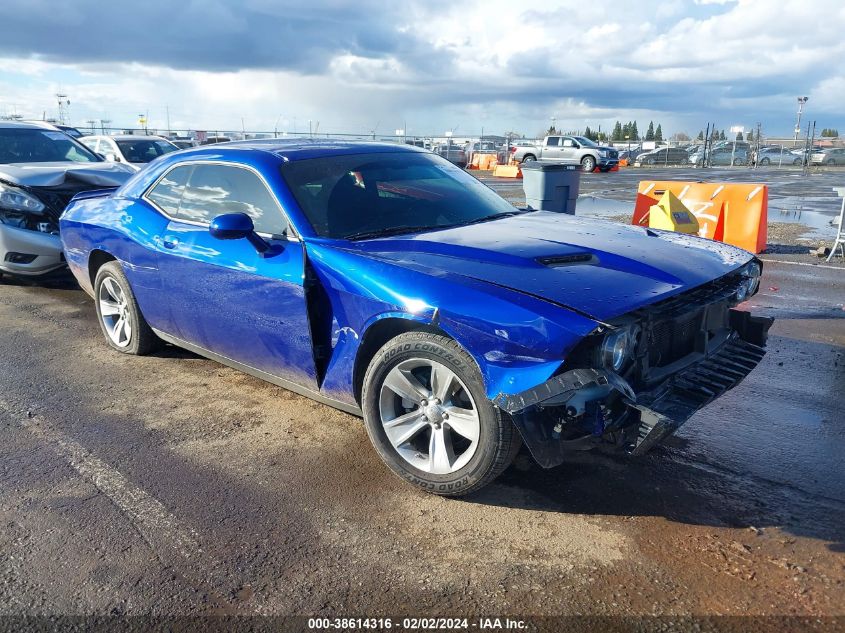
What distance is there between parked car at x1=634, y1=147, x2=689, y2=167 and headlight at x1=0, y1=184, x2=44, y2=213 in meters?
39.4

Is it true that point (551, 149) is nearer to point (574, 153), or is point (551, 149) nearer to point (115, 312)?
point (574, 153)

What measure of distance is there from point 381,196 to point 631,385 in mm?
1884

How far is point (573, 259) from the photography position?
3.44 meters

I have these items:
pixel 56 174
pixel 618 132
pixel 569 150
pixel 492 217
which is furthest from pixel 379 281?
pixel 618 132

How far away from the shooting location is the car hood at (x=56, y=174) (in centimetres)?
762

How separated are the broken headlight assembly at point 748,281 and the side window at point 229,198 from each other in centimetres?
253

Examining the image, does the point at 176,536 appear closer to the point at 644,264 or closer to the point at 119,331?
the point at 644,264

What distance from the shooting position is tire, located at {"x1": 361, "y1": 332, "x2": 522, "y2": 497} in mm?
3068

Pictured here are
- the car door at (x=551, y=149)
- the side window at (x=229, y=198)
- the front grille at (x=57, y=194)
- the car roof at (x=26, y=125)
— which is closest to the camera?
the side window at (x=229, y=198)

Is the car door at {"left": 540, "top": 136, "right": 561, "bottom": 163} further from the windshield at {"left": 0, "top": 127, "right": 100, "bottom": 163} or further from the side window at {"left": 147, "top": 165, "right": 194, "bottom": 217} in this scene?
the side window at {"left": 147, "top": 165, "right": 194, "bottom": 217}

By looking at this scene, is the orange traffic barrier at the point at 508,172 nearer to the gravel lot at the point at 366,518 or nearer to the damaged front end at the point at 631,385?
the gravel lot at the point at 366,518

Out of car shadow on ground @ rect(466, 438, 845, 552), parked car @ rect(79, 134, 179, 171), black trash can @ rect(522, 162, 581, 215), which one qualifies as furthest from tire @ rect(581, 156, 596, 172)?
car shadow on ground @ rect(466, 438, 845, 552)

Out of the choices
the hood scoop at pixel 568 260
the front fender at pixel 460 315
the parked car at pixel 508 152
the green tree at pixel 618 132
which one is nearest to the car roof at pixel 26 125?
the front fender at pixel 460 315

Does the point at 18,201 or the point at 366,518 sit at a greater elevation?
the point at 18,201
